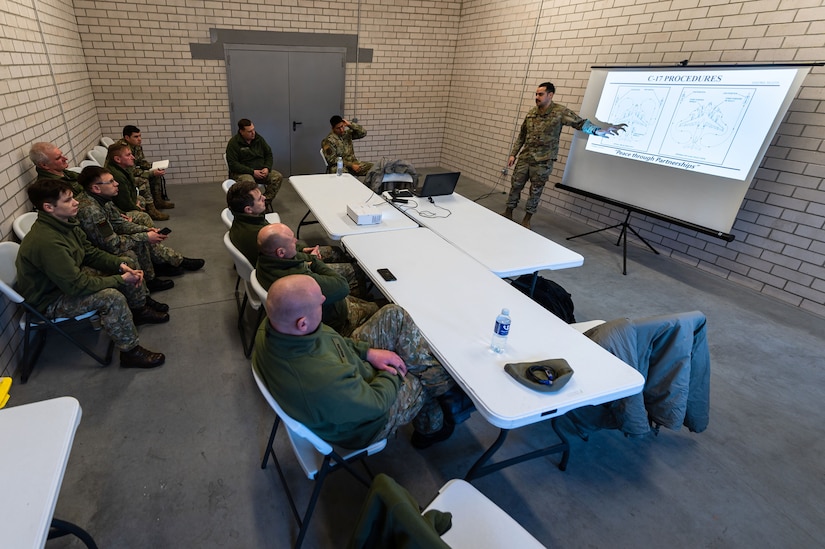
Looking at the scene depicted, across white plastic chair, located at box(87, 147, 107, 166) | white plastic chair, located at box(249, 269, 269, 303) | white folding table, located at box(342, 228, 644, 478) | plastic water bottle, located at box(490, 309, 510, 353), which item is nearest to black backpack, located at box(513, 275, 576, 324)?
white folding table, located at box(342, 228, 644, 478)

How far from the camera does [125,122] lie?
5324mm

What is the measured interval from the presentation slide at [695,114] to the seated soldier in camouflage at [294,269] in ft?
11.6

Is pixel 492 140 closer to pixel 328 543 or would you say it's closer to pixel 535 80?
pixel 535 80

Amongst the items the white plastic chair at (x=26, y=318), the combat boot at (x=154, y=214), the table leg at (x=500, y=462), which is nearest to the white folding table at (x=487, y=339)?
the table leg at (x=500, y=462)

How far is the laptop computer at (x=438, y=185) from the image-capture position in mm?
3416

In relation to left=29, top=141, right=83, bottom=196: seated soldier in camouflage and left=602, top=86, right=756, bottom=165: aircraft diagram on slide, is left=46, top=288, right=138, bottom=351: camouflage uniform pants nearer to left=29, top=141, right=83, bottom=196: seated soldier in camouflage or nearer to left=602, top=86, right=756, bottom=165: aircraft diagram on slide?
left=29, top=141, right=83, bottom=196: seated soldier in camouflage

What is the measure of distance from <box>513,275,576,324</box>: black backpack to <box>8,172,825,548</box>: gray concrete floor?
0.91 m

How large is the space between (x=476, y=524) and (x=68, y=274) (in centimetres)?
238

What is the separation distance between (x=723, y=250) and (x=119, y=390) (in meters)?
5.19

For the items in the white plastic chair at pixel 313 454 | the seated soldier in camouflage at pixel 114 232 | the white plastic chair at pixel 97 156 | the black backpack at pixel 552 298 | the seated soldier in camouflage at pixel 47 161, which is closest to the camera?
the white plastic chair at pixel 313 454

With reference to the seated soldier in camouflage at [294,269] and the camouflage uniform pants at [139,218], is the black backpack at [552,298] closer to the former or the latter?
the seated soldier in camouflage at [294,269]

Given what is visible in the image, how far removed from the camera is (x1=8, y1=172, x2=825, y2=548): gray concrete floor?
1.65 m

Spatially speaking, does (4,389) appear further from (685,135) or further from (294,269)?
(685,135)

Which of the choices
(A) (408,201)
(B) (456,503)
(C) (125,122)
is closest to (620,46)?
(A) (408,201)
